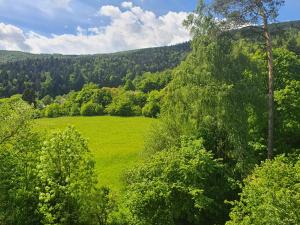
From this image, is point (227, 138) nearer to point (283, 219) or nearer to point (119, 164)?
point (283, 219)

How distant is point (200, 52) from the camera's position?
3184 cm

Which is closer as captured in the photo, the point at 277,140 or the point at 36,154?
the point at 36,154

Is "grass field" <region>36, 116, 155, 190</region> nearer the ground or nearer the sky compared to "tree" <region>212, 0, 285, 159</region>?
nearer the ground

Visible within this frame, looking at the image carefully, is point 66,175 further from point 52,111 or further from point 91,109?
point 52,111

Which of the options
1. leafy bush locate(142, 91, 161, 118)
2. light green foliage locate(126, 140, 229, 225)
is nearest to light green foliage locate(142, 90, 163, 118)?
leafy bush locate(142, 91, 161, 118)

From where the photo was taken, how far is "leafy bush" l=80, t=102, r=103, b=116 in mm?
134625

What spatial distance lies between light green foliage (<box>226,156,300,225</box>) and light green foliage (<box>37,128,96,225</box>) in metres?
9.96

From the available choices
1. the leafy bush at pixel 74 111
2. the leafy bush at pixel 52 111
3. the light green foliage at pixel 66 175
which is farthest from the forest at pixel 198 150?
the leafy bush at pixel 52 111

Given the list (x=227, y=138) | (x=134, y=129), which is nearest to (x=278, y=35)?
(x=227, y=138)

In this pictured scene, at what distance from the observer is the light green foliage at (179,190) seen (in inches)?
1032

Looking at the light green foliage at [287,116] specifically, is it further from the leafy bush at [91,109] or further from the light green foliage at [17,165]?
the leafy bush at [91,109]

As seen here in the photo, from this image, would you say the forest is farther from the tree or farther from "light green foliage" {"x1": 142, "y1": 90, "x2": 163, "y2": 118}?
"light green foliage" {"x1": 142, "y1": 90, "x2": 163, "y2": 118}

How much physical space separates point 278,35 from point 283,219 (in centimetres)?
1696

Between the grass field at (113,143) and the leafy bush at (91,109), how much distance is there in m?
15.9
